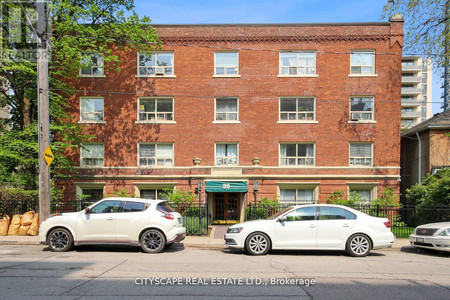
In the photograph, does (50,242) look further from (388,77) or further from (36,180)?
(388,77)

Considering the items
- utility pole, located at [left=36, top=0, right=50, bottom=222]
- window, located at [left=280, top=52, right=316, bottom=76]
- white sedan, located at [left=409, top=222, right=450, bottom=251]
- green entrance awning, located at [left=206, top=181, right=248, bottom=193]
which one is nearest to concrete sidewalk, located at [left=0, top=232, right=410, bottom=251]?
utility pole, located at [left=36, top=0, right=50, bottom=222]

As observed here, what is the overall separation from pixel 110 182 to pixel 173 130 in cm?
491

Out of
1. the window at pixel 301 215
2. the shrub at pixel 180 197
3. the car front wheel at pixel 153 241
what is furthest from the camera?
the shrub at pixel 180 197

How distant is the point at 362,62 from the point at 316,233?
1492 cm

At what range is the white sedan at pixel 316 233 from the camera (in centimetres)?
1052

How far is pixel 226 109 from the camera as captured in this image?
21938 millimetres

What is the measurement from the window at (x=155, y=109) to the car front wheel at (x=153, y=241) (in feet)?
39.2

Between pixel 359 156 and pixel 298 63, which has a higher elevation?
pixel 298 63

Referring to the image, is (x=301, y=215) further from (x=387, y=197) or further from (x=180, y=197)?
(x=387, y=197)

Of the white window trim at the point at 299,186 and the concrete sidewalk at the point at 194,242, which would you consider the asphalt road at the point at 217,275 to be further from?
the white window trim at the point at 299,186

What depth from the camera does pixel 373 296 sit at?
624 cm

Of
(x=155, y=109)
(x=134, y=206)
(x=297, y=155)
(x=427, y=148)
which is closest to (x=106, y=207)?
(x=134, y=206)

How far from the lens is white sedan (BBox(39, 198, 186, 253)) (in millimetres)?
10750

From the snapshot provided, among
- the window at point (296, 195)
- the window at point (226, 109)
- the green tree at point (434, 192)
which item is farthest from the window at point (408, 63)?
the window at point (226, 109)
